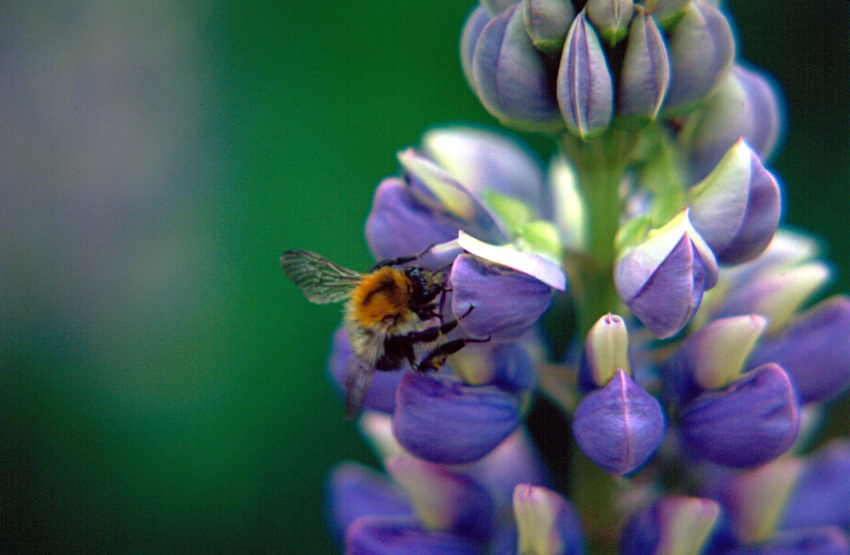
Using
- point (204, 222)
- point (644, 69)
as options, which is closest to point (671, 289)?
point (644, 69)

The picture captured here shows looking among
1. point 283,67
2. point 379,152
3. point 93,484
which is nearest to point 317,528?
point 93,484

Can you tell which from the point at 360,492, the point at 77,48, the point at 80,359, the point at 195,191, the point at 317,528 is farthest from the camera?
the point at 77,48

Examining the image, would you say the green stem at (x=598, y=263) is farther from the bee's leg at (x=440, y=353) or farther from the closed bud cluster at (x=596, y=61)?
the bee's leg at (x=440, y=353)

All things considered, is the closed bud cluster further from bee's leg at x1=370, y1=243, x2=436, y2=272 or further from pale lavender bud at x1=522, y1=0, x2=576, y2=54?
bee's leg at x1=370, y1=243, x2=436, y2=272

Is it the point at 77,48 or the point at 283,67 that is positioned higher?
the point at 77,48

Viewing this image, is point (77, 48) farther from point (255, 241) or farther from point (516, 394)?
point (516, 394)

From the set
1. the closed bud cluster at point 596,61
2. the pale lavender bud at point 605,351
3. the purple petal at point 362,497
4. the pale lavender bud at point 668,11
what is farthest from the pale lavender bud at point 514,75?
the purple petal at point 362,497

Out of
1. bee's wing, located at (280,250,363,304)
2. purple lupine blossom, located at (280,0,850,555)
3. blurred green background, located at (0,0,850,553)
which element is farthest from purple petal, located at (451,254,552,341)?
blurred green background, located at (0,0,850,553)

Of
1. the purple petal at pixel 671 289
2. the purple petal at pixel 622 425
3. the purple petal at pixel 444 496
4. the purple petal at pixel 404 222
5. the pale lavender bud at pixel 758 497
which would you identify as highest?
the purple petal at pixel 404 222
